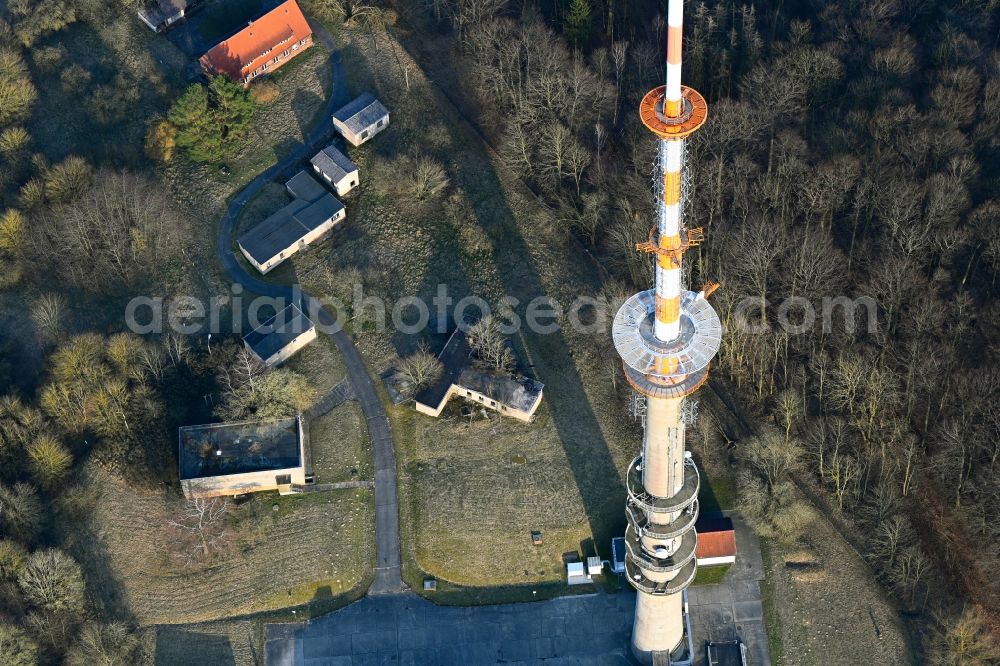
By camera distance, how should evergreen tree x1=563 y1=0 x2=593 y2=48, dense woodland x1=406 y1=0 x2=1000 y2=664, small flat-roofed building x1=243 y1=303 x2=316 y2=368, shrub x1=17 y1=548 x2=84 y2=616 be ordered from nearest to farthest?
shrub x1=17 y1=548 x2=84 y2=616 → dense woodland x1=406 y1=0 x2=1000 y2=664 → small flat-roofed building x1=243 y1=303 x2=316 y2=368 → evergreen tree x1=563 y1=0 x2=593 y2=48

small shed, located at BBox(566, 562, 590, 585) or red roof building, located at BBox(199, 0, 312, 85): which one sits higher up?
red roof building, located at BBox(199, 0, 312, 85)

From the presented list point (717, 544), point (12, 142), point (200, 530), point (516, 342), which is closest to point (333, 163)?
point (516, 342)

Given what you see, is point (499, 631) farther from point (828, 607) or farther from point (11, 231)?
point (11, 231)

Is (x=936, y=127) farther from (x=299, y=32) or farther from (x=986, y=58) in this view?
(x=299, y=32)

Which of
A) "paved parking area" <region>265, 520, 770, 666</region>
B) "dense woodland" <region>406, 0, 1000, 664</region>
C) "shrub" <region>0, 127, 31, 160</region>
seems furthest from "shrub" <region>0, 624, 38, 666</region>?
"dense woodland" <region>406, 0, 1000, 664</region>

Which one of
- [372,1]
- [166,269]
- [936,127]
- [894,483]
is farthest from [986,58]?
[166,269]

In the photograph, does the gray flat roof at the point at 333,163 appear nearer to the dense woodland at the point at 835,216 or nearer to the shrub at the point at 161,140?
the shrub at the point at 161,140

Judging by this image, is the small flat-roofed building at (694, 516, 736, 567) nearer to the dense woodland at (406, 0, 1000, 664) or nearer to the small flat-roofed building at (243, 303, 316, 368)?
the dense woodland at (406, 0, 1000, 664)

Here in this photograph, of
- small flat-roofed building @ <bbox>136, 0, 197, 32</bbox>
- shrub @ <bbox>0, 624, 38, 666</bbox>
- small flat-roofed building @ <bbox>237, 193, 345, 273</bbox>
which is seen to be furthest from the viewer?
small flat-roofed building @ <bbox>136, 0, 197, 32</bbox>
